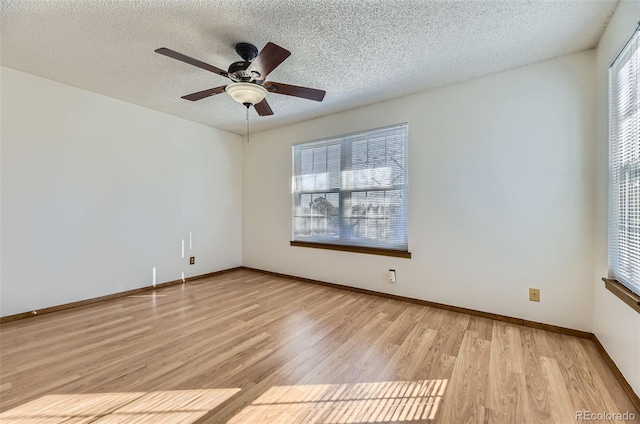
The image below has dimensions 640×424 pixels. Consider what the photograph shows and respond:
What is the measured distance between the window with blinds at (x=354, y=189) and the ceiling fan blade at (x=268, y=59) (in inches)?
69.2

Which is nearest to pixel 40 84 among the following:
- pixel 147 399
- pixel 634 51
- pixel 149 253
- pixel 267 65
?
pixel 149 253

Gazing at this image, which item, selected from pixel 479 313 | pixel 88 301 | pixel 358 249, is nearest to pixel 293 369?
pixel 358 249

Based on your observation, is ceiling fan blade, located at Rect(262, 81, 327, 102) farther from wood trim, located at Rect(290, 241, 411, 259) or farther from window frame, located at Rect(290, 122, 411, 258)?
wood trim, located at Rect(290, 241, 411, 259)

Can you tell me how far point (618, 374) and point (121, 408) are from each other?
9.68 ft

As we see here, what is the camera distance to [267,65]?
74.1 inches

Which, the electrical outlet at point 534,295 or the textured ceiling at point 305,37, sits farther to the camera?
the electrical outlet at point 534,295

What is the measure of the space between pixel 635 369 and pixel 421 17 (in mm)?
2495

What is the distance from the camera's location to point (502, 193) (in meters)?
2.52

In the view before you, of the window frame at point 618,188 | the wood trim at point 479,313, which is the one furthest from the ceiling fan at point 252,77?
the wood trim at point 479,313

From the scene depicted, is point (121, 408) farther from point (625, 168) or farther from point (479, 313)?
point (625, 168)

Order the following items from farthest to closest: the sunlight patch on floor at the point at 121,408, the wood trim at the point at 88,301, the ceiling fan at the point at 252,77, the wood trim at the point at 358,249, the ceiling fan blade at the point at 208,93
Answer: the wood trim at the point at 358,249, the wood trim at the point at 88,301, the ceiling fan blade at the point at 208,93, the ceiling fan at the point at 252,77, the sunlight patch on floor at the point at 121,408

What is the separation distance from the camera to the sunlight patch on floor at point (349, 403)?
53.9 inches

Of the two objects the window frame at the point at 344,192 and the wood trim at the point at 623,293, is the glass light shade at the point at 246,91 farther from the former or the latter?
the wood trim at the point at 623,293

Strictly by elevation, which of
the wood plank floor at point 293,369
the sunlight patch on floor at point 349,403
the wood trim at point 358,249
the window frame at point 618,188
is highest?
the window frame at point 618,188
